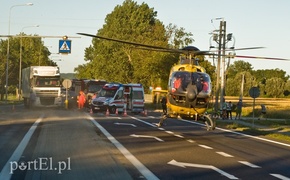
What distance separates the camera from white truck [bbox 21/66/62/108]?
44.5m

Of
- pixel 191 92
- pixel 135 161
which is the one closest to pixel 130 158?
pixel 135 161

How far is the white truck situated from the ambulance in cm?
366

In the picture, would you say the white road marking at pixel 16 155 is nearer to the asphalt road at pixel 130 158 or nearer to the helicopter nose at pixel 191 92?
the asphalt road at pixel 130 158

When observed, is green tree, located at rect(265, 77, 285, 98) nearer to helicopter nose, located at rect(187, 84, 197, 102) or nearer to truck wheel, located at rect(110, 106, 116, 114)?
truck wheel, located at rect(110, 106, 116, 114)

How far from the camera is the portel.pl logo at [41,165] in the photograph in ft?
38.1

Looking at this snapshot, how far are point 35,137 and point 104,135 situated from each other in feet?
10.0

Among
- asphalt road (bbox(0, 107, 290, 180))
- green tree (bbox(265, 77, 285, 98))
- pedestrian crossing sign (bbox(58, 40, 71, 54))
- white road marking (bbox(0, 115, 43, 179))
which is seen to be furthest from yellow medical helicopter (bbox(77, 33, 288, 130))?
green tree (bbox(265, 77, 285, 98))

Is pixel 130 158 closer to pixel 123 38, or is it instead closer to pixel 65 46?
pixel 65 46

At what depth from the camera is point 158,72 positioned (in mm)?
66375

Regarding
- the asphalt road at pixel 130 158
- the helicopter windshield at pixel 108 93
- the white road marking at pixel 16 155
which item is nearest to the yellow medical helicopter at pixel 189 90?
the asphalt road at pixel 130 158

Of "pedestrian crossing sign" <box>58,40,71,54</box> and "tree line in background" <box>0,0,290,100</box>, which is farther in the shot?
"tree line in background" <box>0,0,290,100</box>

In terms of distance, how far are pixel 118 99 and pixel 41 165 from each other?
3240 cm

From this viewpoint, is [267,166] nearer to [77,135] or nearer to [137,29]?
[77,135]

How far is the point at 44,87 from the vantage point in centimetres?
4456
